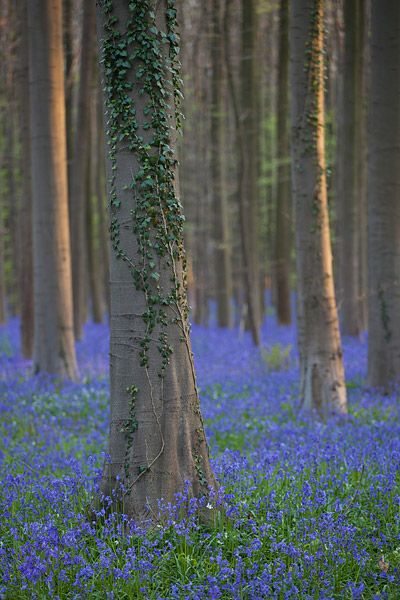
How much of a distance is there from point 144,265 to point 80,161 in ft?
39.5

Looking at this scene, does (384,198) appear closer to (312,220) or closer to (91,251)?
(312,220)

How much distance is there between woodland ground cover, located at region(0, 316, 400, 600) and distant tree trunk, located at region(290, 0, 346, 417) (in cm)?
67

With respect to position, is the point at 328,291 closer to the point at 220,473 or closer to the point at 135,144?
the point at 220,473

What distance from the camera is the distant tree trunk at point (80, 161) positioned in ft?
45.0

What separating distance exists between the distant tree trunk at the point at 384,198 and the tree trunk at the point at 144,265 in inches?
225

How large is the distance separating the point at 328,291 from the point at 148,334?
170 inches

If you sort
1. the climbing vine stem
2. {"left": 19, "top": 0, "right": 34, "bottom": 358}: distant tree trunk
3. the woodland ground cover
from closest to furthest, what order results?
1. the woodland ground cover
2. the climbing vine stem
3. {"left": 19, "top": 0, "right": 34, "bottom": 358}: distant tree trunk

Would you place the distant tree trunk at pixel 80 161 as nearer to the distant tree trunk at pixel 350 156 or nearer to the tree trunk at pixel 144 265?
the distant tree trunk at pixel 350 156

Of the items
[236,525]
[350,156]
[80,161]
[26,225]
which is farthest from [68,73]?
[236,525]

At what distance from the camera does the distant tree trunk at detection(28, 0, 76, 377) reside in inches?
386

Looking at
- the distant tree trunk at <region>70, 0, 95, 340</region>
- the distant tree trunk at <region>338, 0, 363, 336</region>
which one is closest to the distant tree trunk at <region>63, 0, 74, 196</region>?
the distant tree trunk at <region>70, 0, 95, 340</region>

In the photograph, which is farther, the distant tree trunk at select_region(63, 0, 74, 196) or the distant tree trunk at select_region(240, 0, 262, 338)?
the distant tree trunk at select_region(63, 0, 74, 196)

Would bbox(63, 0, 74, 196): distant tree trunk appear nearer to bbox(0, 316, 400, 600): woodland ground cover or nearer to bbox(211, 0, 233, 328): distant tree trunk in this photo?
bbox(211, 0, 233, 328): distant tree trunk

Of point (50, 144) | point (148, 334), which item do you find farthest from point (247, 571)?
point (50, 144)
